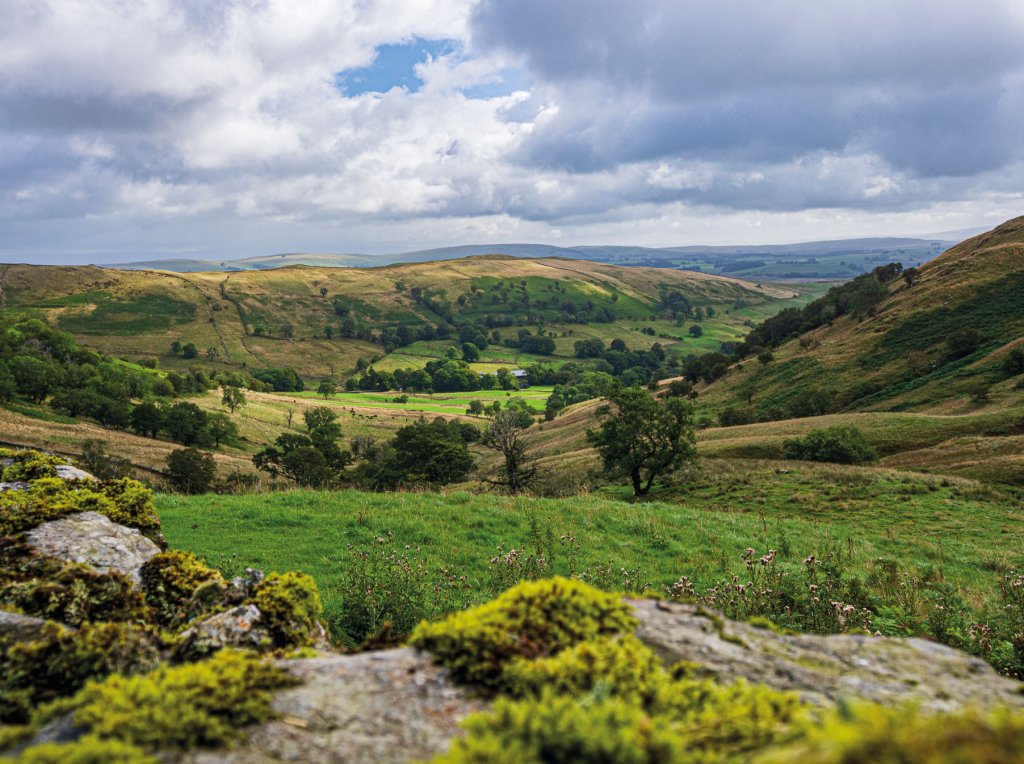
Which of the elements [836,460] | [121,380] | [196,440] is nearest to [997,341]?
[836,460]

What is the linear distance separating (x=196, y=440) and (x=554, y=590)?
112138mm

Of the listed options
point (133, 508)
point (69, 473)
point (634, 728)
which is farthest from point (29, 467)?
point (634, 728)

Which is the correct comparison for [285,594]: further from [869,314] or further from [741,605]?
[869,314]

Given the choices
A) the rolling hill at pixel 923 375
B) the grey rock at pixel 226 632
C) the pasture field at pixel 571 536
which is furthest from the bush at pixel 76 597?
the rolling hill at pixel 923 375

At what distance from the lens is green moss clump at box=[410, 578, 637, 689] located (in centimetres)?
312

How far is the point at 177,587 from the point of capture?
4.97 metres

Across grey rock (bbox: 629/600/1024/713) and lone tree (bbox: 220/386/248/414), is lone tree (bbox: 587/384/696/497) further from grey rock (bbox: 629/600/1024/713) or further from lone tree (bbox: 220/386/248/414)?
lone tree (bbox: 220/386/248/414)

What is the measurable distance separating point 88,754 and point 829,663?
12.9ft

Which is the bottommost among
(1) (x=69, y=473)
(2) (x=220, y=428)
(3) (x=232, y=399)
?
(2) (x=220, y=428)

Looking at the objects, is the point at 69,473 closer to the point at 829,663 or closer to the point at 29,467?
the point at 29,467

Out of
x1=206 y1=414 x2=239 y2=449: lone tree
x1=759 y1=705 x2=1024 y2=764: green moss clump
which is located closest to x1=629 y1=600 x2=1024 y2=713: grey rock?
x1=759 y1=705 x2=1024 y2=764: green moss clump

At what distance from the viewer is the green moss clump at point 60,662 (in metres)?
3.04

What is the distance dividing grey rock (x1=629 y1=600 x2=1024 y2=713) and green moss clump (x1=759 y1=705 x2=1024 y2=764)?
1113 millimetres

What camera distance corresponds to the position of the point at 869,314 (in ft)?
339
